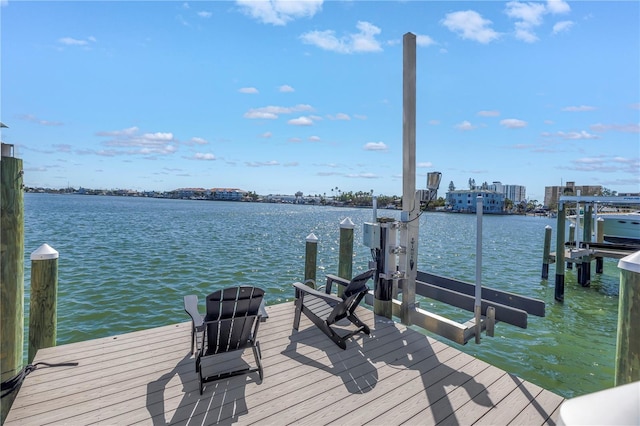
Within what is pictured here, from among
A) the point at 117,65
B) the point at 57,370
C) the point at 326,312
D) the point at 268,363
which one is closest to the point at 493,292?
the point at 326,312

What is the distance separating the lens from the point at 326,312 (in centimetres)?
451

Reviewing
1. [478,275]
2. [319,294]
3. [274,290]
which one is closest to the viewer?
[478,275]

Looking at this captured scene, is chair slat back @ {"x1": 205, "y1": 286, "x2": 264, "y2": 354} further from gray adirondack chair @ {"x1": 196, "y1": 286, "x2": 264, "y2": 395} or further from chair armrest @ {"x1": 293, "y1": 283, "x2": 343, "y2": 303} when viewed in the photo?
chair armrest @ {"x1": 293, "y1": 283, "x2": 343, "y2": 303}

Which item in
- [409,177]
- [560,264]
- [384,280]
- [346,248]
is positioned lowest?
[560,264]

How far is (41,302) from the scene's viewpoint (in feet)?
12.0

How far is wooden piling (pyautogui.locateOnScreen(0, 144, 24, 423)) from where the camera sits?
113 inches

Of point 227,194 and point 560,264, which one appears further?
point 227,194

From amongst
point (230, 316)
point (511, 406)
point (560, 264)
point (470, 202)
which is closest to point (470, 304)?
point (511, 406)

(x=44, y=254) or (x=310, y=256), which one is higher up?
(x=44, y=254)

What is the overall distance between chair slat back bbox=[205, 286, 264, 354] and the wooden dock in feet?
1.14

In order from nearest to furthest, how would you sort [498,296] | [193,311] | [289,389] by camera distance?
1. [289,389]
2. [193,311]
3. [498,296]

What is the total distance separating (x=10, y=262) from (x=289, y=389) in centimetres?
289

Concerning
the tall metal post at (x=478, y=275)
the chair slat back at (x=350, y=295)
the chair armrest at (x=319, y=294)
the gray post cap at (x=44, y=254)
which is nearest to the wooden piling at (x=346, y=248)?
the chair armrest at (x=319, y=294)

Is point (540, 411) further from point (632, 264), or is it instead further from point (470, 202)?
point (470, 202)
